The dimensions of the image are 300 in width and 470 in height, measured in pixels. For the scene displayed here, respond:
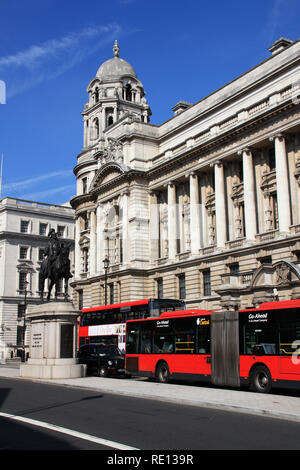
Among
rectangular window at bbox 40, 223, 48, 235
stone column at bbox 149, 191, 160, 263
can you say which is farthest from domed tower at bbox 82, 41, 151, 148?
rectangular window at bbox 40, 223, 48, 235

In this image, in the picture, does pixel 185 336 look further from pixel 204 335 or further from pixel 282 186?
pixel 282 186

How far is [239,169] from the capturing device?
4309 cm

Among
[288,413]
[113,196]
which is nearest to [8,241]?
[113,196]

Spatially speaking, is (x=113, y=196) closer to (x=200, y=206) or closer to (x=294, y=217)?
(x=200, y=206)

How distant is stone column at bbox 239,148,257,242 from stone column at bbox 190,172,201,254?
6.32 metres

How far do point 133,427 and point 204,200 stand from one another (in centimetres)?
3550

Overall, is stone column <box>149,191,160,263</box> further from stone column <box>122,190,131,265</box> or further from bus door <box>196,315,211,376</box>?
bus door <box>196,315,211,376</box>

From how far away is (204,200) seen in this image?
46250mm

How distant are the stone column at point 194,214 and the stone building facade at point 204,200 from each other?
0.10 m

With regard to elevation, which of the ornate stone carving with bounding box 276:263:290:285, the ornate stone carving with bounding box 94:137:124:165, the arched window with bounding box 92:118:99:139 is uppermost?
the arched window with bounding box 92:118:99:139

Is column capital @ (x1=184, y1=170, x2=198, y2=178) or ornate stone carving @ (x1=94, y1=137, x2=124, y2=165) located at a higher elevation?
ornate stone carving @ (x1=94, y1=137, x2=124, y2=165)

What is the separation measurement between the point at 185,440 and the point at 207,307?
3267 cm

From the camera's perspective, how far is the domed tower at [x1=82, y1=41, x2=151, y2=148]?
67.7 meters

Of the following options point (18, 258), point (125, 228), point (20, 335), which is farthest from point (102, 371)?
point (18, 258)
